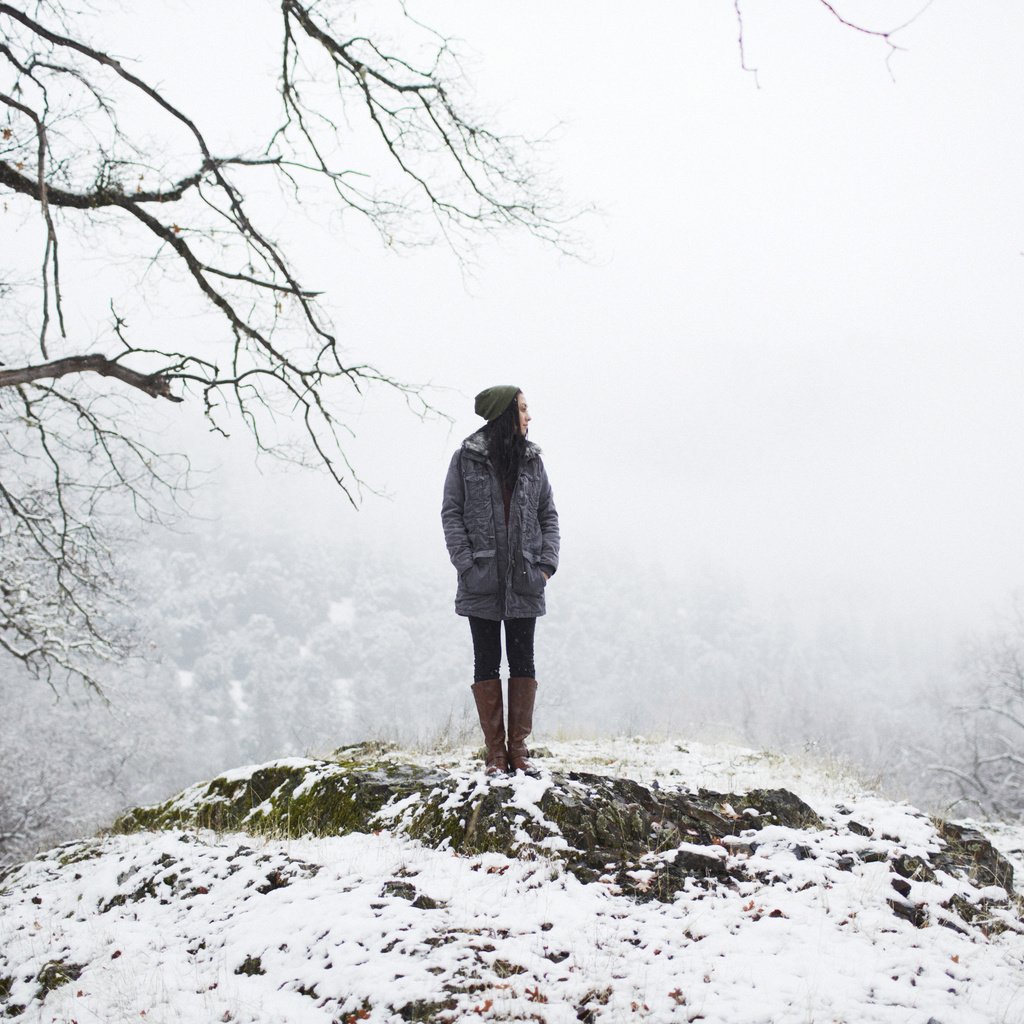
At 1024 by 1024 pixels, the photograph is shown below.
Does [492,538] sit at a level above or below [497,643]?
above

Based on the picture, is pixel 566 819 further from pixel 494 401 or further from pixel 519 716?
pixel 494 401

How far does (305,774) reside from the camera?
473 cm

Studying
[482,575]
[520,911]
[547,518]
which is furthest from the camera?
[547,518]

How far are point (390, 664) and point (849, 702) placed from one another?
9242cm

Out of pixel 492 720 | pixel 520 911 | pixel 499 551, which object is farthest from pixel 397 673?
pixel 520 911

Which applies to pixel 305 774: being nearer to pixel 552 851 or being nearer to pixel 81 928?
pixel 81 928

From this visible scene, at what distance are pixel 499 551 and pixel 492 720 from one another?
1.09 m

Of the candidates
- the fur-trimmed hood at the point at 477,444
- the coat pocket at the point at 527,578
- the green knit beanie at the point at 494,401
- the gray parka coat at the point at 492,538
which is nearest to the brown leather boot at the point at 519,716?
the gray parka coat at the point at 492,538

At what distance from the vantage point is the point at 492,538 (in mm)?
4523

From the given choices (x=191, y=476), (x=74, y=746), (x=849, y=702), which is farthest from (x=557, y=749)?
(x=849, y=702)

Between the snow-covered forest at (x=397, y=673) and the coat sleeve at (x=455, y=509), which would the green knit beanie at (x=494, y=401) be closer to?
the coat sleeve at (x=455, y=509)

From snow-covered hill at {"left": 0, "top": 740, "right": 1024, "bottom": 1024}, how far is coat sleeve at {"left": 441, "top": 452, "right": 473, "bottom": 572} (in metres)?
1.41

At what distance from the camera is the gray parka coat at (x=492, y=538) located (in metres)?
4.46

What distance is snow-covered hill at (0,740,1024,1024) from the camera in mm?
2389
